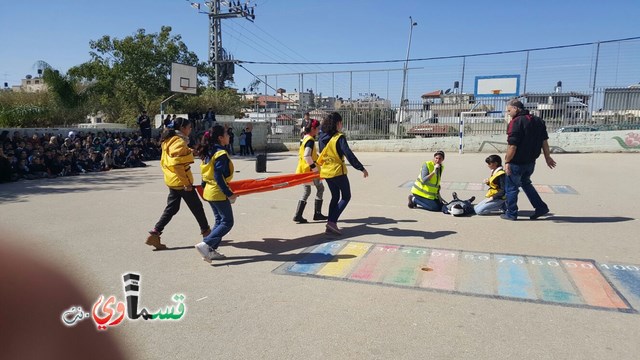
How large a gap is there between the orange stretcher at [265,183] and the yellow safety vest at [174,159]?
29 centimetres

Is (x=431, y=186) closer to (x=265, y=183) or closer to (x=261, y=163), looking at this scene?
(x=265, y=183)

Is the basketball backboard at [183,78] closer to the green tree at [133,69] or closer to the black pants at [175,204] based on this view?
the green tree at [133,69]

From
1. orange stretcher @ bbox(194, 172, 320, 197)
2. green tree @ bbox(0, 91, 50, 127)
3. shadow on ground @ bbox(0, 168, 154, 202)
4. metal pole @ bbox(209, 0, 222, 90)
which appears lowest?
shadow on ground @ bbox(0, 168, 154, 202)

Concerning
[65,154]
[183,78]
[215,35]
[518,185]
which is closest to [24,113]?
[183,78]

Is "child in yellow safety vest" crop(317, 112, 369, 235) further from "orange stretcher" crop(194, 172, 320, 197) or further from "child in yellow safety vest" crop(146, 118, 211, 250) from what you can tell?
"child in yellow safety vest" crop(146, 118, 211, 250)

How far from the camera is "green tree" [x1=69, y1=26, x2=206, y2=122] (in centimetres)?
2770

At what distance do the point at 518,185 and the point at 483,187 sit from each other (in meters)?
4.10

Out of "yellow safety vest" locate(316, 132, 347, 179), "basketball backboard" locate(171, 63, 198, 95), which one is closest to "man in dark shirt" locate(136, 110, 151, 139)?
"basketball backboard" locate(171, 63, 198, 95)

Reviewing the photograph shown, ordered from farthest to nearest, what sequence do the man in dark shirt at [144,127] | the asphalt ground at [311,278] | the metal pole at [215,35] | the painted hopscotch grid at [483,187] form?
the metal pole at [215,35]
the man in dark shirt at [144,127]
the painted hopscotch grid at [483,187]
the asphalt ground at [311,278]

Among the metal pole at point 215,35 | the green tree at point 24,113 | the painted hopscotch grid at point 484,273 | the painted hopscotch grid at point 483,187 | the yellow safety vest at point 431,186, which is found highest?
the metal pole at point 215,35

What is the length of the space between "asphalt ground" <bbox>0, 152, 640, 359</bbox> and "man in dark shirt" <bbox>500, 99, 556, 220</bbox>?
38 centimetres

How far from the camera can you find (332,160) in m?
6.38

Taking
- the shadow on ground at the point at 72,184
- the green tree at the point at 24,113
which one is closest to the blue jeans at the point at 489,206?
the shadow on ground at the point at 72,184

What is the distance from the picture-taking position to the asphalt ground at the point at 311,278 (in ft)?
11.1
